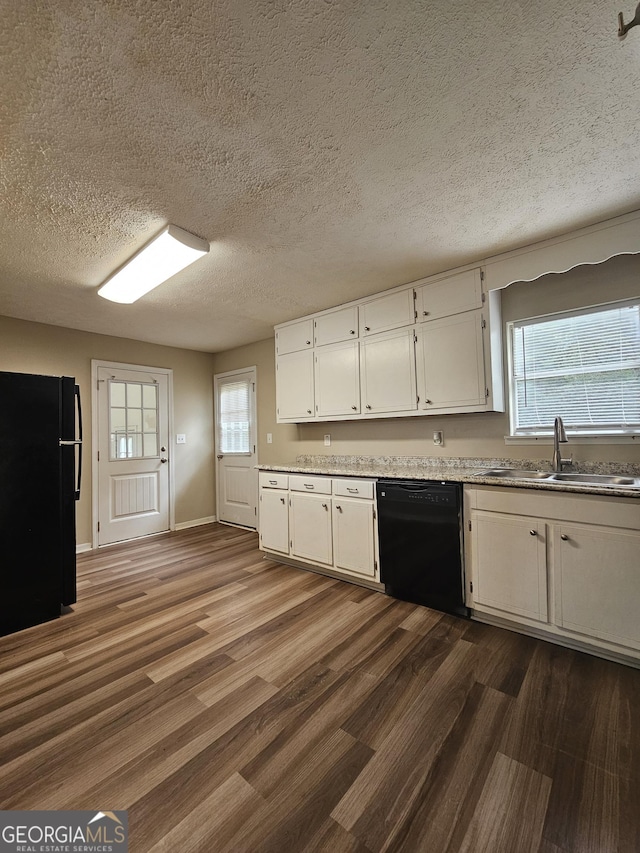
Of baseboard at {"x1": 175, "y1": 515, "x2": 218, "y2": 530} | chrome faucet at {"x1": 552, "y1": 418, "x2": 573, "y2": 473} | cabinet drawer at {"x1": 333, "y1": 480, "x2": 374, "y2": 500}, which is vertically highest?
chrome faucet at {"x1": 552, "y1": 418, "x2": 573, "y2": 473}

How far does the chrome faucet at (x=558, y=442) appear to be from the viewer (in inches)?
97.4

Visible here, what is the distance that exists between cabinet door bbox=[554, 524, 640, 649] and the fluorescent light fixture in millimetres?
2802

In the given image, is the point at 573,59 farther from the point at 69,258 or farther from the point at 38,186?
the point at 69,258

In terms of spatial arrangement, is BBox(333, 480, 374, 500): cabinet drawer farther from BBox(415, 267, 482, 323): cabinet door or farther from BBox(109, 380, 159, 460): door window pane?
BBox(109, 380, 159, 460): door window pane

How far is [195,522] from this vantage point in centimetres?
530

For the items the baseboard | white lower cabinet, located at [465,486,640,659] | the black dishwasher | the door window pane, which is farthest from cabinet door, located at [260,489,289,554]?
the door window pane

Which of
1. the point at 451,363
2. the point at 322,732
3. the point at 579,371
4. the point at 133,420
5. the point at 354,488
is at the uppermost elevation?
the point at 451,363

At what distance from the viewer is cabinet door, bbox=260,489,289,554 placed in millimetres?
3557

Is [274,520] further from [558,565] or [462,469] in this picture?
[558,565]

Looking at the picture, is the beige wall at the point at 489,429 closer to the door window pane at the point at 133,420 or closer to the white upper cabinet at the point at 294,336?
the white upper cabinet at the point at 294,336

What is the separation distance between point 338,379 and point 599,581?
7.95ft

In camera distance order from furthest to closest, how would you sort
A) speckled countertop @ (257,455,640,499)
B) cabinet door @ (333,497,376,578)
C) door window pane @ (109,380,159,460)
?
door window pane @ (109,380,159,460)
cabinet door @ (333,497,376,578)
speckled countertop @ (257,455,640,499)

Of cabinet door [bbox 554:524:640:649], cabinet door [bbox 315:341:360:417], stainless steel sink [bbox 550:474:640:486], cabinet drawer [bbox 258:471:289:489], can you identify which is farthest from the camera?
cabinet drawer [bbox 258:471:289:489]

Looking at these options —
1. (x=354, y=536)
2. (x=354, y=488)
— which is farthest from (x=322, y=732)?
(x=354, y=488)
